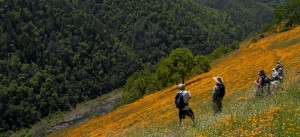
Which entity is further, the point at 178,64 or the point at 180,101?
the point at 178,64

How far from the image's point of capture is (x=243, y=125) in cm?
907

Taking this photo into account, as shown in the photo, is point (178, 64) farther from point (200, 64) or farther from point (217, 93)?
point (217, 93)

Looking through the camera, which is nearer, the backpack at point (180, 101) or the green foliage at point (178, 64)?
the backpack at point (180, 101)

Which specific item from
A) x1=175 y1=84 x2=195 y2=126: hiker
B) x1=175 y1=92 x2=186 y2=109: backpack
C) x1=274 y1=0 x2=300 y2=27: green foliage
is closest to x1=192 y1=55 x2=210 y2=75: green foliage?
x1=274 y1=0 x2=300 y2=27: green foliage

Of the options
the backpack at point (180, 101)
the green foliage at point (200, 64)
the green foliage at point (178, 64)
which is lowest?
the green foliage at point (200, 64)

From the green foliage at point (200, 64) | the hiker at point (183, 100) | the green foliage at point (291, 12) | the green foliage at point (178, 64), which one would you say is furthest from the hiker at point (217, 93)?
the green foliage at point (291, 12)

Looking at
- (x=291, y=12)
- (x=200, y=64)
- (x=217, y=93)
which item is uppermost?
(x=217, y=93)

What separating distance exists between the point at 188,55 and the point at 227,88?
101 ft

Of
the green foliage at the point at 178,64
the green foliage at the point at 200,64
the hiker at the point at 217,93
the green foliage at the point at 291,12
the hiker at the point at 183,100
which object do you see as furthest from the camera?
the green foliage at the point at 291,12

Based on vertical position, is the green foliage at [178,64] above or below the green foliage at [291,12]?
below

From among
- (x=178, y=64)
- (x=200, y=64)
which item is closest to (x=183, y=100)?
(x=178, y=64)

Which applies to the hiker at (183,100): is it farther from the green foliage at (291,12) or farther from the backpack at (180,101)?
the green foliage at (291,12)

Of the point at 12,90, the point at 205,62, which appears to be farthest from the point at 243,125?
the point at 12,90

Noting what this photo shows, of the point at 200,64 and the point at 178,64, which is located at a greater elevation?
the point at 178,64
